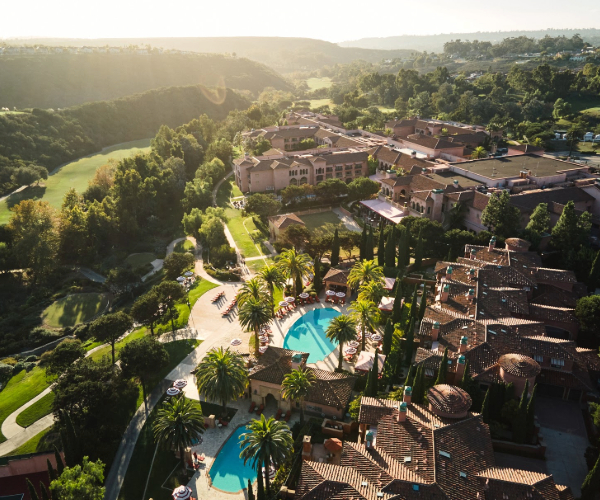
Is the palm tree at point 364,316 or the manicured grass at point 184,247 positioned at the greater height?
the palm tree at point 364,316

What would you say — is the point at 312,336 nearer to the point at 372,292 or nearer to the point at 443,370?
the point at 372,292

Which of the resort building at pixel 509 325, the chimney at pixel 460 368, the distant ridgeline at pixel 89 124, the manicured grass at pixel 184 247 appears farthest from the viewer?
the distant ridgeline at pixel 89 124

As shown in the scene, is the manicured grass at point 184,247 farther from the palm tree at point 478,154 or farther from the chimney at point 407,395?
the palm tree at point 478,154

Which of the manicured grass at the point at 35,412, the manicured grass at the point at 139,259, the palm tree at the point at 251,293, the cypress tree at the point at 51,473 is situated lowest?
the manicured grass at the point at 139,259

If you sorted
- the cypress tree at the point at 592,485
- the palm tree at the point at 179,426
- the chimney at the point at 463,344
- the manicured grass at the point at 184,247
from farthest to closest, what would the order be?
the manicured grass at the point at 184,247, the chimney at the point at 463,344, the palm tree at the point at 179,426, the cypress tree at the point at 592,485

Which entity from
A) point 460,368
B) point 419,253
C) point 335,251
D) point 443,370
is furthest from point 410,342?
point 335,251

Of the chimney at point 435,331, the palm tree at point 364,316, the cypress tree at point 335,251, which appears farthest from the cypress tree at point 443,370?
the cypress tree at point 335,251

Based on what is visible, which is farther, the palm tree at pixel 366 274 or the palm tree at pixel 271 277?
the palm tree at pixel 366 274

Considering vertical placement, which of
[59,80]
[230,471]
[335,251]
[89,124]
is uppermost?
[59,80]
